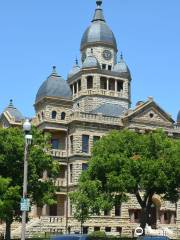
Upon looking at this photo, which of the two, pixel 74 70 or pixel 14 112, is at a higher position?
pixel 74 70

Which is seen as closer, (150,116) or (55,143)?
(55,143)

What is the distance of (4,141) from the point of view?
1977 inches

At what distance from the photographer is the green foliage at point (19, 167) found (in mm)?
48450

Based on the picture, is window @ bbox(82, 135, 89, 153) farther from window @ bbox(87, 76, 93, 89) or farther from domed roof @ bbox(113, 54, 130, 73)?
domed roof @ bbox(113, 54, 130, 73)

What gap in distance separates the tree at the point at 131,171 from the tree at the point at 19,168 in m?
4.43

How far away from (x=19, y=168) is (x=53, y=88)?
79.5ft

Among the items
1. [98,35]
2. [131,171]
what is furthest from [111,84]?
[131,171]

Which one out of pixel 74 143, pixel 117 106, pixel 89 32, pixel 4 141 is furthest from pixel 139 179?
pixel 89 32

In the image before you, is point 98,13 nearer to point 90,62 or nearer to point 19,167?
point 90,62

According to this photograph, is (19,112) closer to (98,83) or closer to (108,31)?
(98,83)

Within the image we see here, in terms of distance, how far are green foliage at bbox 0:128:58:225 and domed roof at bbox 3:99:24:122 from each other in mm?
27314

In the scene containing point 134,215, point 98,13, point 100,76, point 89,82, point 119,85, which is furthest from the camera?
point 98,13

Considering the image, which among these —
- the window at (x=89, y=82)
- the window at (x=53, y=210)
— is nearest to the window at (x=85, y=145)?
the window at (x=53, y=210)

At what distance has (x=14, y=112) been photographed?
8119 centimetres
